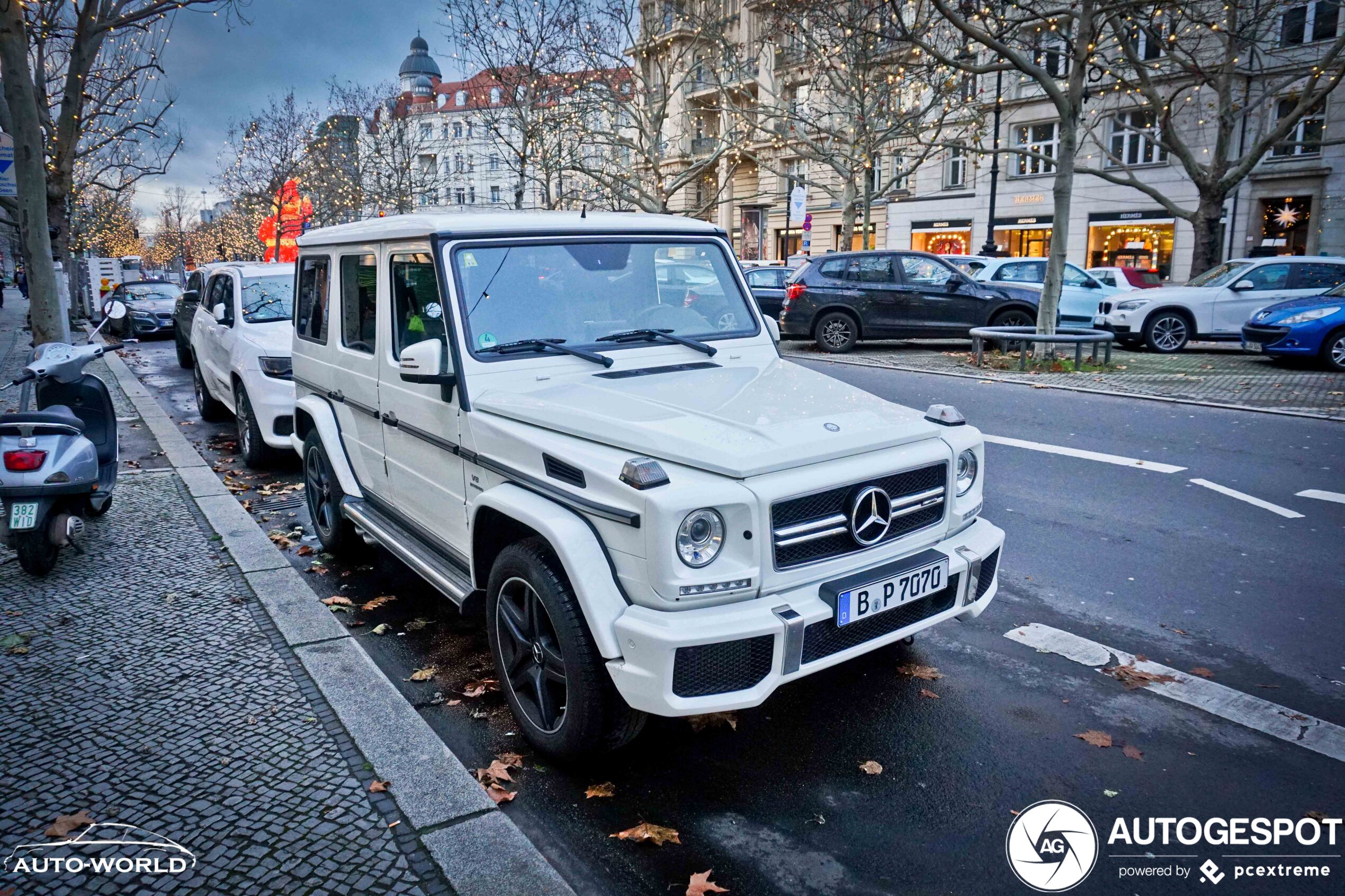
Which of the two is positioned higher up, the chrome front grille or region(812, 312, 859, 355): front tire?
region(812, 312, 859, 355): front tire

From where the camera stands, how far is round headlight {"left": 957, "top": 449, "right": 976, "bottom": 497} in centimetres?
381

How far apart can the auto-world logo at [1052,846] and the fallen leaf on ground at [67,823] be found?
301 cm

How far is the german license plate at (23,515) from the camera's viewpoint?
527 cm

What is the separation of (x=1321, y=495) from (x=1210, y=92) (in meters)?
31.2

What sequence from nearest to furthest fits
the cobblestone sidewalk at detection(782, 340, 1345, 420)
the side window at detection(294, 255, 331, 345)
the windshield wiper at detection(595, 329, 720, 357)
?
the windshield wiper at detection(595, 329, 720, 357) → the side window at detection(294, 255, 331, 345) → the cobblestone sidewalk at detection(782, 340, 1345, 420)

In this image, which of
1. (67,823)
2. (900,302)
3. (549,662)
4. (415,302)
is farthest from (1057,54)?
(67,823)

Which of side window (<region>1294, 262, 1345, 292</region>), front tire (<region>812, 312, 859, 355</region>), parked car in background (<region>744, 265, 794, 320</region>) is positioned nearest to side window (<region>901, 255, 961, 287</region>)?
front tire (<region>812, 312, 859, 355</region>)

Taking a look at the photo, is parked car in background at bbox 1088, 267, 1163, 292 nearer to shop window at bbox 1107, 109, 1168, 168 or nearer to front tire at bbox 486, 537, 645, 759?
shop window at bbox 1107, 109, 1168, 168

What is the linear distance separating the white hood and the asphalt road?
1.19 metres

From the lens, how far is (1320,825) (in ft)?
10.1

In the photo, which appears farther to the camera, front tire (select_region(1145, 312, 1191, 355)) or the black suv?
the black suv

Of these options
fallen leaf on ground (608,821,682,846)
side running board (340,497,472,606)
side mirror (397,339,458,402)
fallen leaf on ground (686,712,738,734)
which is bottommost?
fallen leaf on ground (608,821,682,846)

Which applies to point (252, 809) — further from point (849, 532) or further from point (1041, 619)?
point (1041, 619)

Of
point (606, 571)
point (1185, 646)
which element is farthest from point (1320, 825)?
point (606, 571)
